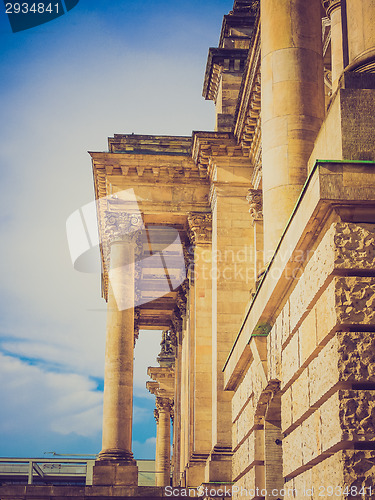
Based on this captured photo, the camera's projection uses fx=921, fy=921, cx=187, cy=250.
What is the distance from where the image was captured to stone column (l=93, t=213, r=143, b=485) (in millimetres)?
45600

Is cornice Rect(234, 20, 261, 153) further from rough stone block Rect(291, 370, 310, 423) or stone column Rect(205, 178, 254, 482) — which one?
rough stone block Rect(291, 370, 310, 423)

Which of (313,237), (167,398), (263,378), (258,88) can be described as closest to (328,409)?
(313,237)

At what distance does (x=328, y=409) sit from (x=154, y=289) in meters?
52.0

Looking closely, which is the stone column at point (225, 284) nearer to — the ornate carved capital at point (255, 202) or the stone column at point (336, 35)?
the ornate carved capital at point (255, 202)

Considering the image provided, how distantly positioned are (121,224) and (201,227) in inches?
171

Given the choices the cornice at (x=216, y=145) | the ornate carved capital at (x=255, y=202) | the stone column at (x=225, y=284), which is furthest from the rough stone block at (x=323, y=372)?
the cornice at (x=216, y=145)

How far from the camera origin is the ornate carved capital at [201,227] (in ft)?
153

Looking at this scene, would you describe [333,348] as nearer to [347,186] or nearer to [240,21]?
[347,186]

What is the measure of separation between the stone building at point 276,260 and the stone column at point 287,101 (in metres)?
0.03

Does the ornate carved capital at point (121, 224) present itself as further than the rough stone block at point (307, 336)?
Yes

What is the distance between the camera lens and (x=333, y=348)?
13.4 m

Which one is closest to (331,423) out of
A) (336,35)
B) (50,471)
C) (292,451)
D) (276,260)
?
(292,451)

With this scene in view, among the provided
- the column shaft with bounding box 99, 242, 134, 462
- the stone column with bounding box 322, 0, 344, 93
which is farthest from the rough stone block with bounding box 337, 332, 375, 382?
the column shaft with bounding box 99, 242, 134, 462

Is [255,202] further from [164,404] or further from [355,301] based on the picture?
[164,404]
